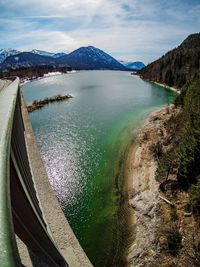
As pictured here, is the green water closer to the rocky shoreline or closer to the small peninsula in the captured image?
the rocky shoreline

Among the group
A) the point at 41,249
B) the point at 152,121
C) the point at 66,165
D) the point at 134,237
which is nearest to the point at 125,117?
the point at 152,121

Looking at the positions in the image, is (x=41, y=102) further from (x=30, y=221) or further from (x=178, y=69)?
(x=178, y=69)

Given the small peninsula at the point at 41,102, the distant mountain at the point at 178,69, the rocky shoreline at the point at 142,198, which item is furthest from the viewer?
the distant mountain at the point at 178,69

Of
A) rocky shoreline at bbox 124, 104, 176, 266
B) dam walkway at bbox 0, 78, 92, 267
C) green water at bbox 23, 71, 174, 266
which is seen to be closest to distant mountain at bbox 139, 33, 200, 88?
green water at bbox 23, 71, 174, 266

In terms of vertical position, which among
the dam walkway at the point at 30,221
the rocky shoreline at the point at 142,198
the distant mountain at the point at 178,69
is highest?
the distant mountain at the point at 178,69

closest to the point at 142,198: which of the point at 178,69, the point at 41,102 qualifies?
the point at 41,102

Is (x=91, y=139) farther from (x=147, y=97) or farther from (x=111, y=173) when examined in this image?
(x=147, y=97)

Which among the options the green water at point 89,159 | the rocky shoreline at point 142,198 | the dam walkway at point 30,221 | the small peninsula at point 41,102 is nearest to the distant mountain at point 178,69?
the green water at point 89,159

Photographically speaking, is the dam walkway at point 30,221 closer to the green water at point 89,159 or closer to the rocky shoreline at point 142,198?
the green water at point 89,159
